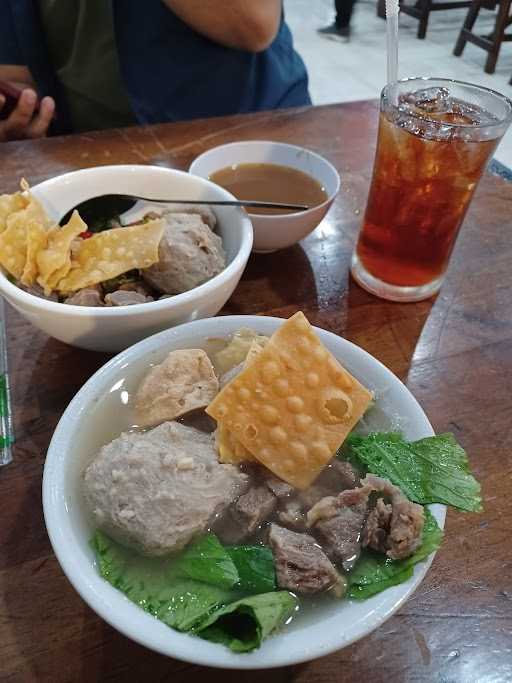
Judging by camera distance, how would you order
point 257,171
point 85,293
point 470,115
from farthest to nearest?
point 257,171 < point 470,115 < point 85,293

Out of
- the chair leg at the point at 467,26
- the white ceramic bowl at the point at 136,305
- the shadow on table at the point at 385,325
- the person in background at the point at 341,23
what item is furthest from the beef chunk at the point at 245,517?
the person in background at the point at 341,23

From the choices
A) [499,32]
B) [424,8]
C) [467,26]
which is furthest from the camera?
[424,8]

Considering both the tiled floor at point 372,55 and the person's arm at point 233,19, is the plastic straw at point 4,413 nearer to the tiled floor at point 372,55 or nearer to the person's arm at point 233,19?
the person's arm at point 233,19

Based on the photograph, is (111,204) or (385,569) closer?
(385,569)

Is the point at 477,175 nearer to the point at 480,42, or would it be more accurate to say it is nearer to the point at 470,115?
the point at 470,115

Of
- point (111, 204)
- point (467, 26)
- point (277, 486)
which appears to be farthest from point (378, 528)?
point (467, 26)

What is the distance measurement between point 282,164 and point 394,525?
94cm

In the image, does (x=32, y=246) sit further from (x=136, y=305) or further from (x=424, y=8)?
(x=424, y=8)

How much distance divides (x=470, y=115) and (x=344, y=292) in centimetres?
40

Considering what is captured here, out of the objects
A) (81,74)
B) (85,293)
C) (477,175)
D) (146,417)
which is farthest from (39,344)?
(81,74)

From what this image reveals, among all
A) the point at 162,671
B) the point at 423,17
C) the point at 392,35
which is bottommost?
the point at 423,17

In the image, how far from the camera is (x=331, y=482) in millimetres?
723

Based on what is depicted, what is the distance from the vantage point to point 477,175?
1023mm

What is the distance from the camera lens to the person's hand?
5.53 feet
